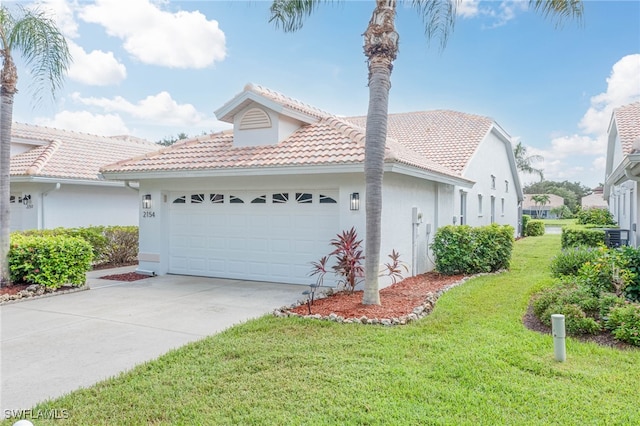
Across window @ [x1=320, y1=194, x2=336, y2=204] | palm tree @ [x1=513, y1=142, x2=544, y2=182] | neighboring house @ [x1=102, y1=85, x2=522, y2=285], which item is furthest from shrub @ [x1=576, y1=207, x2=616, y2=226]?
palm tree @ [x1=513, y1=142, x2=544, y2=182]

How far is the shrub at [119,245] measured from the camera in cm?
1475

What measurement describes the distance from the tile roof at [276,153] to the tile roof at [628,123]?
21.3 feet

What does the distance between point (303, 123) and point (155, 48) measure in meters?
8.04

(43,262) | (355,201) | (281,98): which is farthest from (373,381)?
(281,98)

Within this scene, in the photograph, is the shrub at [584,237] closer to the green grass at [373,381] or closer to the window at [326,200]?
the window at [326,200]

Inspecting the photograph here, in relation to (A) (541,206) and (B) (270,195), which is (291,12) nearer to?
(B) (270,195)

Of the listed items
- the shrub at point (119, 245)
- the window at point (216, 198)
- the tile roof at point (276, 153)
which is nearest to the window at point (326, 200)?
the tile roof at point (276, 153)

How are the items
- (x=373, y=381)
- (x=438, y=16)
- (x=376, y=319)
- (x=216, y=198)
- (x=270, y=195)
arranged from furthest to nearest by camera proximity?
1. (x=216, y=198)
2. (x=270, y=195)
3. (x=438, y=16)
4. (x=376, y=319)
5. (x=373, y=381)

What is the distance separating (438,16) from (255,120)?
543cm

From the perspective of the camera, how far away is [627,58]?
52.9ft

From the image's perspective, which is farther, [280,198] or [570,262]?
[280,198]

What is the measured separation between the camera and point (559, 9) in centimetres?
752

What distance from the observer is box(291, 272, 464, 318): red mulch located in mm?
7355

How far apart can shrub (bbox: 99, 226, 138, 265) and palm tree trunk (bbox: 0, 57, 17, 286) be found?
4.90 meters
